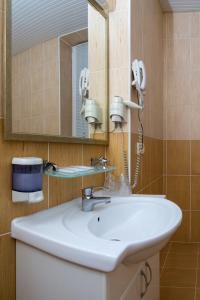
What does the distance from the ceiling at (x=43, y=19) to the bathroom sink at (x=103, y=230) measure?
613 mm

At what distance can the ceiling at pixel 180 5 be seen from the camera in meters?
2.98

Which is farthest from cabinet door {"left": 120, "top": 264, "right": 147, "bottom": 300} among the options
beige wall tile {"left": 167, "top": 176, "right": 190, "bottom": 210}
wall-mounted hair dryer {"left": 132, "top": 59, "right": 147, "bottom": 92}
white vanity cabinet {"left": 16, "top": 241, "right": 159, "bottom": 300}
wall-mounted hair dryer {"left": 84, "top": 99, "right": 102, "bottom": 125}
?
beige wall tile {"left": 167, "top": 176, "right": 190, "bottom": 210}

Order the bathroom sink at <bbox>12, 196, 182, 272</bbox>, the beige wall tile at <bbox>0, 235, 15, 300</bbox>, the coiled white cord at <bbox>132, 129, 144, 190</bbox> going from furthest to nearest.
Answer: the coiled white cord at <bbox>132, 129, 144, 190</bbox>, the beige wall tile at <bbox>0, 235, 15, 300</bbox>, the bathroom sink at <bbox>12, 196, 182, 272</bbox>

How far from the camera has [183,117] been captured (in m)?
3.22

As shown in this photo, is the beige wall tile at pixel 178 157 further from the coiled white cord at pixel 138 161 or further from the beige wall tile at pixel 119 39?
the beige wall tile at pixel 119 39

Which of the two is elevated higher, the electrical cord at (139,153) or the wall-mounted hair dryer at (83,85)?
the wall-mounted hair dryer at (83,85)

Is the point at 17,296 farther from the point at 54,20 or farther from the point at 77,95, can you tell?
the point at 54,20

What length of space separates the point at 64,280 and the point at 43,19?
103 cm

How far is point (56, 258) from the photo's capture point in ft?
2.93

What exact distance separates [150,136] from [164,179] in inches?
34.3

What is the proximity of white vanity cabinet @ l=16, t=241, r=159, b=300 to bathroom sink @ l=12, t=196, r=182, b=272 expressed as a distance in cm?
4

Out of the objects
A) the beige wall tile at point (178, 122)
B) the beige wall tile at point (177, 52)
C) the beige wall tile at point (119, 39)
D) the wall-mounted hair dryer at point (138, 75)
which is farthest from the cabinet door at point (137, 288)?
the beige wall tile at point (177, 52)

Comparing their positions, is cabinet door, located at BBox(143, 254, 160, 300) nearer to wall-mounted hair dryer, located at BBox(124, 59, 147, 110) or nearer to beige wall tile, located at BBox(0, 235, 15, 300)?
beige wall tile, located at BBox(0, 235, 15, 300)

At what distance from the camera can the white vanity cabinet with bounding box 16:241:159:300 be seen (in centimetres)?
82
